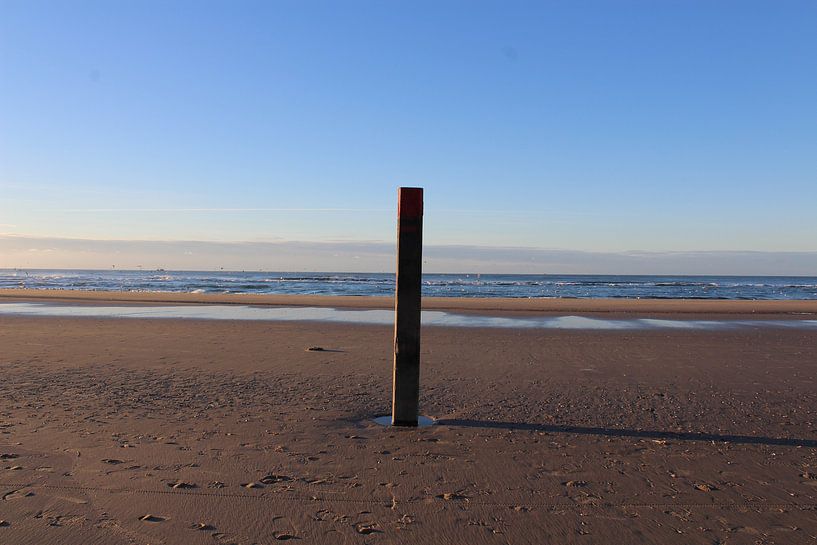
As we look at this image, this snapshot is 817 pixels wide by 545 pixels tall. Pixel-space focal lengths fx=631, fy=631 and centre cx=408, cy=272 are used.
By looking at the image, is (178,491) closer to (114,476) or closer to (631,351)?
(114,476)

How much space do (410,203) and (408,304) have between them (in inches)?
41.4

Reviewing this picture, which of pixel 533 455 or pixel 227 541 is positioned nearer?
pixel 227 541

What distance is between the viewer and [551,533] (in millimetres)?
3932

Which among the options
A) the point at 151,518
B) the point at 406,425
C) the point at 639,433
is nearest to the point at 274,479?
the point at 151,518

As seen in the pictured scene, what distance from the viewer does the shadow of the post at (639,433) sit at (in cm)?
619

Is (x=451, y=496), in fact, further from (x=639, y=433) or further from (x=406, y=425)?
(x=639, y=433)

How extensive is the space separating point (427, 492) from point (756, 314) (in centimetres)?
2559

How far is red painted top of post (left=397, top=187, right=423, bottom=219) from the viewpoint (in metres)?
6.49

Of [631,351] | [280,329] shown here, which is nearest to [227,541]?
[631,351]

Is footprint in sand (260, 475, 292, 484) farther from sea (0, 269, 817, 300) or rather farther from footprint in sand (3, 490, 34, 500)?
sea (0, 269, 817, 300)

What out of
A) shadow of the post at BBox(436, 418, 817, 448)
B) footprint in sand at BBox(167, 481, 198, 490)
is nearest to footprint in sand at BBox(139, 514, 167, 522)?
footprint in sand at BBox(167, 481, 198, 490)

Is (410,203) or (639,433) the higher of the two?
(410,203)

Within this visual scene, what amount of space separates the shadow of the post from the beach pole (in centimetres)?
52

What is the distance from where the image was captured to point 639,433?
6512mm
